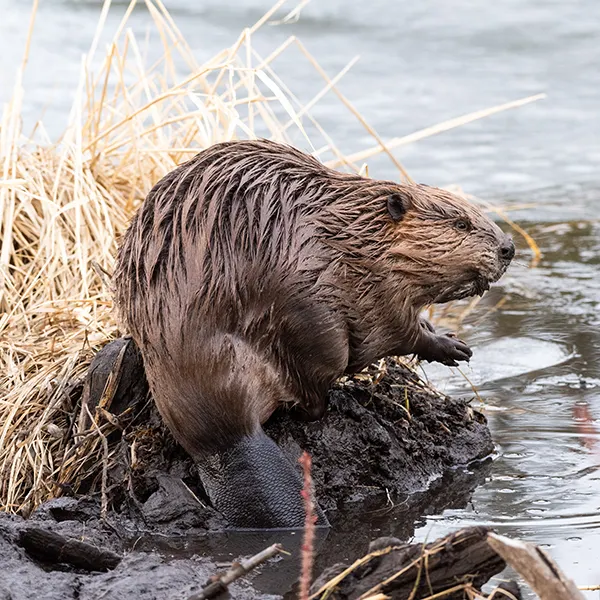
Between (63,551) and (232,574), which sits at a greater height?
(232,574)

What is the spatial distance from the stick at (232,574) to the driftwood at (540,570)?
45 cm

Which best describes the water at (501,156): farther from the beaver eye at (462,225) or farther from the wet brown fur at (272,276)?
the beaver eye at (462,225)

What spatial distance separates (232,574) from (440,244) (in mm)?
1478

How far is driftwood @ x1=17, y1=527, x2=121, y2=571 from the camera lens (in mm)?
2984

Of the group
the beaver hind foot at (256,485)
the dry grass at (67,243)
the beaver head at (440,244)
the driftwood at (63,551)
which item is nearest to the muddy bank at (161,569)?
the driftwood at (63,551)

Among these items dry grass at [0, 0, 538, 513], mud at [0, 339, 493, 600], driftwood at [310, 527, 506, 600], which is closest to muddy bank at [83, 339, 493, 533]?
mud at [0, 339, 493, 600]

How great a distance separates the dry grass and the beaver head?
3.30ft

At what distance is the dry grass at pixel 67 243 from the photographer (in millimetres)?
3840

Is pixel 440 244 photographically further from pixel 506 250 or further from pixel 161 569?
pixel 161 569

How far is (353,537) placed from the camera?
3.51 metres

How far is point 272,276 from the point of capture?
3.47 m

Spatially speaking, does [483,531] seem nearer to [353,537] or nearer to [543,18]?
[353,537]

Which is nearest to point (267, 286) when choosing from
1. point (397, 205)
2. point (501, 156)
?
point (397, 205)

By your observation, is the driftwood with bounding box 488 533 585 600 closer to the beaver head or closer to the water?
the water
